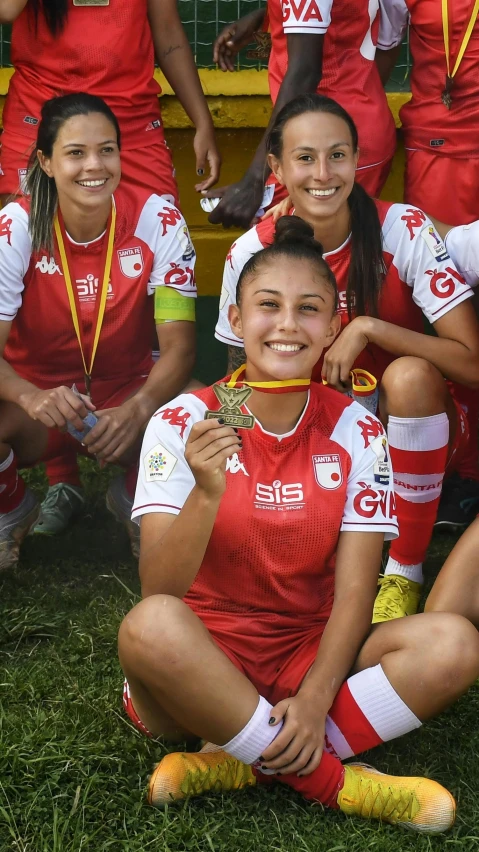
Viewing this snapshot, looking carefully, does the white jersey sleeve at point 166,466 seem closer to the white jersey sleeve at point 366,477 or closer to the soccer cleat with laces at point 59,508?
the white jersey sleeve at point 366,477

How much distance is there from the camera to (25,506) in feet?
12.7

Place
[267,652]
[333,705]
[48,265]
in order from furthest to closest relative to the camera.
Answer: [48,265], [267,652], [333,705]

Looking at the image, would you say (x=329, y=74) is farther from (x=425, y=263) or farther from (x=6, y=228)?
(x=6, y=228)

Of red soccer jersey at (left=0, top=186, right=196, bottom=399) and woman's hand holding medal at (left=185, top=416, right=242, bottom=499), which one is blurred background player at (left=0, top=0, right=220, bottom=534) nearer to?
red soccer jersey at (left=0, top=186, right=196, bottom=399)

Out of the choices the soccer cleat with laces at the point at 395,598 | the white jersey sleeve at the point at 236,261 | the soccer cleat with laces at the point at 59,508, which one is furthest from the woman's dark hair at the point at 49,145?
the soccer cleat with laces at the point at 395,598

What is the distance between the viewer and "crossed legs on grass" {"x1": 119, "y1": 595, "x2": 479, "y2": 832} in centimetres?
247

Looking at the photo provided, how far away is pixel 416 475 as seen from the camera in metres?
3.49

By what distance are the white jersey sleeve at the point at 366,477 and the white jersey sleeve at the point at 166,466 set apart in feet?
1.15

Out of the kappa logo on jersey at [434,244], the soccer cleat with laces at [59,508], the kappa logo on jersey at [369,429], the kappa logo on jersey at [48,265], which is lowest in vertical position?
the soccer cleat with laces at [59,508]

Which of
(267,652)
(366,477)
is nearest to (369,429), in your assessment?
(366,477)

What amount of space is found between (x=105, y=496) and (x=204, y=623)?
1.69m

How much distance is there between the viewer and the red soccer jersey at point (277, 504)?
107 inches

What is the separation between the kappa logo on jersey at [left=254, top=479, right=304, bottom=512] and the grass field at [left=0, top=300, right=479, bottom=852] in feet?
1.95

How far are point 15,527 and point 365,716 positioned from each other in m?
1.57
